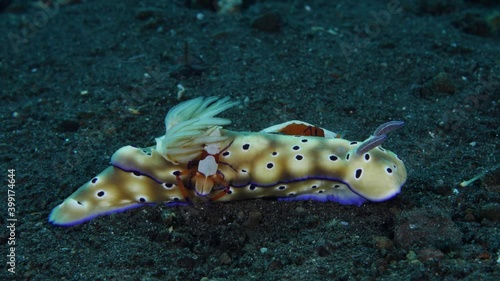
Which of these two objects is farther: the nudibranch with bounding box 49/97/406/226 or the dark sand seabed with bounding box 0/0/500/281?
the nudibranch with bounding box 49/97/406/226

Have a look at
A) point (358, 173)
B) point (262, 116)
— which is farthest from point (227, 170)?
point (262, 116)

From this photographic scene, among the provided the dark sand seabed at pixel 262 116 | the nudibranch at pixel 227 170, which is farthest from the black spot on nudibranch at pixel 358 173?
the dark sand seabed at pixel 262 116

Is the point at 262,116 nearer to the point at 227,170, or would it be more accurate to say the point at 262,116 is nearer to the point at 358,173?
the point at 227,170

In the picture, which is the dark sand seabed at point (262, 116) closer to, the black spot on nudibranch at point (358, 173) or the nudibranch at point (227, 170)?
the nudibranch at point (227, 170)

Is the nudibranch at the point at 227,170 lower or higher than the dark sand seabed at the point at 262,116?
higher

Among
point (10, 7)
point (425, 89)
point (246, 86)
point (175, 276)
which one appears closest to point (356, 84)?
point (425, 89)

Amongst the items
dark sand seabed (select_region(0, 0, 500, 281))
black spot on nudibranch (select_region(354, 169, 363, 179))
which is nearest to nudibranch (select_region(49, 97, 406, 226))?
black spot on nudibranch (select_region(354, 169, 363, 179))

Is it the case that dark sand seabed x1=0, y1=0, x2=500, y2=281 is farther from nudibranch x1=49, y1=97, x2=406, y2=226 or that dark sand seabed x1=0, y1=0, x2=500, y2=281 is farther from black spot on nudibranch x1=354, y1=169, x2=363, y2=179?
black spot on nudibranch x1=354, y1=169, x2=363, y2=179
